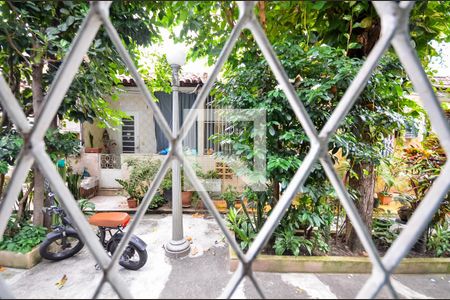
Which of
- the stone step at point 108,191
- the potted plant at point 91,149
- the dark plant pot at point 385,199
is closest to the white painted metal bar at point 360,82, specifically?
the dark plant pot at point 385,199

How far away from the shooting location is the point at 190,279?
1.03 metres

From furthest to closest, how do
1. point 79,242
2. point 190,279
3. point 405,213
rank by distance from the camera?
point 405,213 → point 79,242 → point 190,279

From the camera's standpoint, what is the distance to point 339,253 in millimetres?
1790

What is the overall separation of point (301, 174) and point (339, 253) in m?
1.77

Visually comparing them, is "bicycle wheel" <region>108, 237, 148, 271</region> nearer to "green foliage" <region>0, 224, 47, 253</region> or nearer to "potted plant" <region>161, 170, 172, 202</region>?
"green foliage" <region>0, 224, 47, 253</region>

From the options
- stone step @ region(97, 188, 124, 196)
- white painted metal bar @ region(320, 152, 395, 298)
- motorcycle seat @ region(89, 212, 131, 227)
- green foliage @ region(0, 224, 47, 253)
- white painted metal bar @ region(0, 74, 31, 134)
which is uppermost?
white painted metal bar @ region(0, 74, 31, 134)

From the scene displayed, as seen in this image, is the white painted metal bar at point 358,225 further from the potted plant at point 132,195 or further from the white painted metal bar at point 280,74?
the potted plant at point 132,195

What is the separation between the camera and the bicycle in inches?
62.0

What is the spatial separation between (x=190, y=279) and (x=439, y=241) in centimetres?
235

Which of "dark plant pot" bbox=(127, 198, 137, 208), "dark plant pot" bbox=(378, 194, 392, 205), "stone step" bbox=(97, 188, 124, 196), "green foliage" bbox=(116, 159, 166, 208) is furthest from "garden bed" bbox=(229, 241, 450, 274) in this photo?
"stone step" bbox=(97, 188, 124, 196)

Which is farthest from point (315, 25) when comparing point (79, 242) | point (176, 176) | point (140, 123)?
point (140, 123)

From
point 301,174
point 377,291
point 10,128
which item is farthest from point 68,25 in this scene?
point 377,291

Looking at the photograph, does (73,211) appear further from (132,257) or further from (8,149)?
(8,149)

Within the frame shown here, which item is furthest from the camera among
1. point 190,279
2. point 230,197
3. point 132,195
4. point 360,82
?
point 132,195
